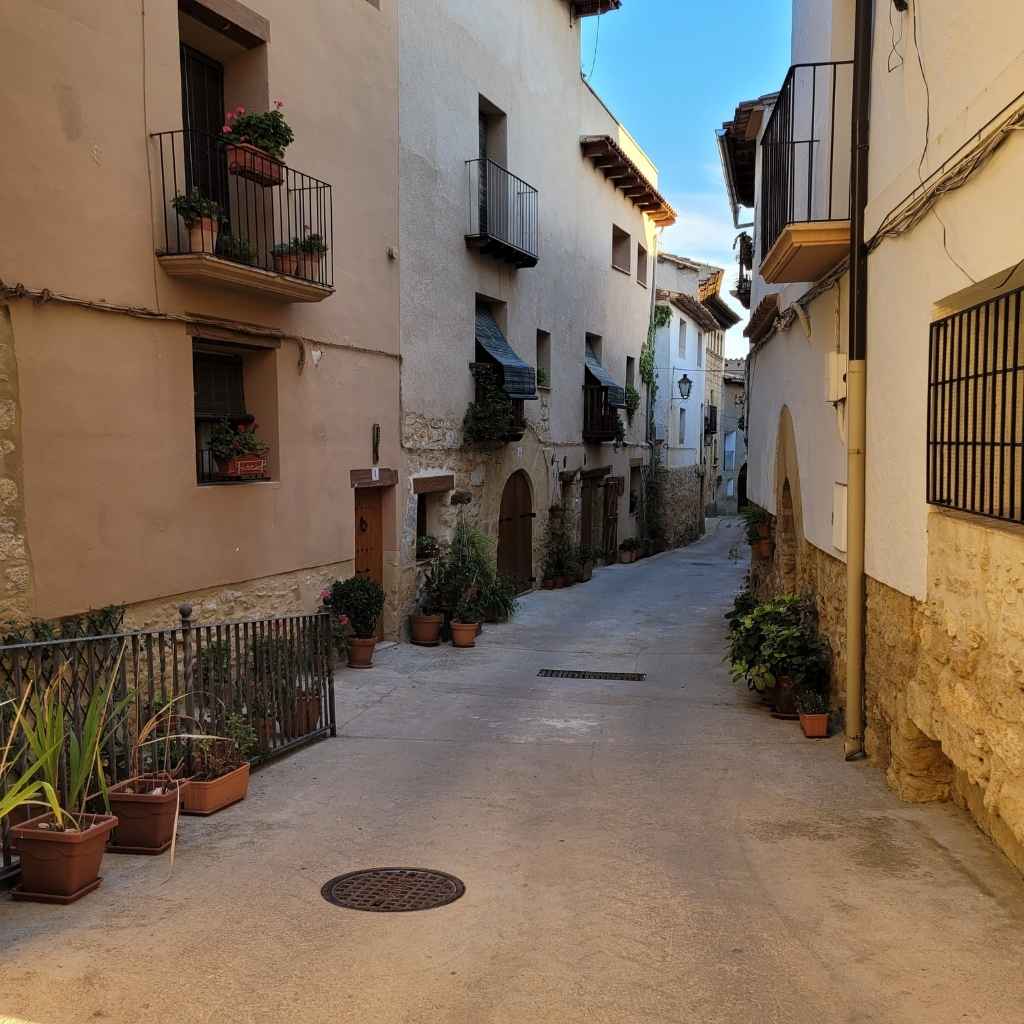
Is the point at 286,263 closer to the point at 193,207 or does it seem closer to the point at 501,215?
the point at 193,207

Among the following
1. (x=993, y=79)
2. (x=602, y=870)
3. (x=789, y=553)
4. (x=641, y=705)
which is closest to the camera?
(x=993, y=79)

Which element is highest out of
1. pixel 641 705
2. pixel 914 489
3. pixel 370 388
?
pixel 370 388

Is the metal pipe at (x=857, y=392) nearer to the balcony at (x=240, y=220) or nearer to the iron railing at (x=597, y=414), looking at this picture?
the balcony at (x=240, y=220)

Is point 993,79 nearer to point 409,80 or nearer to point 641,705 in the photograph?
point 641,705

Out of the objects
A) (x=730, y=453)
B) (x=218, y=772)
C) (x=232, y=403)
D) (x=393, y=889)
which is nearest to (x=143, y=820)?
(x=218, y=772)

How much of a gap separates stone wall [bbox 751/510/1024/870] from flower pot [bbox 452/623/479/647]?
6048 mm

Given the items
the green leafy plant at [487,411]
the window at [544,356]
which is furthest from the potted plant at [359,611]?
the window at [544,356]

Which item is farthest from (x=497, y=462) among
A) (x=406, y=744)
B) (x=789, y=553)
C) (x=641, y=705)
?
(x=406, y=744)

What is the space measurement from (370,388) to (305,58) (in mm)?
3610

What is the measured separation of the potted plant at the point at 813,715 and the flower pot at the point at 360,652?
4.93 m

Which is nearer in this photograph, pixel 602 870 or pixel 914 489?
pixel 602 870

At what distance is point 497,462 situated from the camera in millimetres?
15281

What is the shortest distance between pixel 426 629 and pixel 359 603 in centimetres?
174

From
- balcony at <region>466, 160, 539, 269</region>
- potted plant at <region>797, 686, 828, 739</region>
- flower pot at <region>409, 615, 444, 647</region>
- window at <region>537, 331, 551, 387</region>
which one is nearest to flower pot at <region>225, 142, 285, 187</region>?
balcony at <region>466, 160, 539, 269</region>
